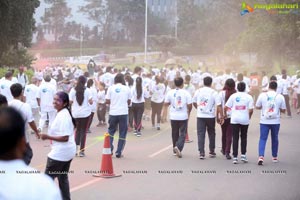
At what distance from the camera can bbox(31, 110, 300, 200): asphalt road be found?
950 cm

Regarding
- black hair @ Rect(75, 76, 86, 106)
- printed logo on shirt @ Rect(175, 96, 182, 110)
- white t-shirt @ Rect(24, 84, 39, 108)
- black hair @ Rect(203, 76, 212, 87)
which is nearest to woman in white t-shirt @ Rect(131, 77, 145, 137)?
white t-shirt @ Rect(24, 84, 39, 108)

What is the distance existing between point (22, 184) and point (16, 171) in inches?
4.6

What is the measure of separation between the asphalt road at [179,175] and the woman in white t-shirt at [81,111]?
454 millimetres

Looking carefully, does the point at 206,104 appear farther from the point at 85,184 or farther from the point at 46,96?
the point at 46,96

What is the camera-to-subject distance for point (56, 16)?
72812 millimetres

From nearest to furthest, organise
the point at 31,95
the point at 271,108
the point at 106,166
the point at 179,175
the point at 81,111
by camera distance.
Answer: the point at 106,166 < the point at 179,175 < the point at 271,108 < the point at 81,111 < the point at 31,95

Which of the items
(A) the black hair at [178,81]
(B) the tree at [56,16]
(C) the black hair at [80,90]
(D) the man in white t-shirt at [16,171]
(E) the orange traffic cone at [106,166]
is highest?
(B) the tree at [56,16]

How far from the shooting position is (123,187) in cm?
994

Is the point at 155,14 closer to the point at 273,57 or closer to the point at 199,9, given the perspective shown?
the point at 199,9

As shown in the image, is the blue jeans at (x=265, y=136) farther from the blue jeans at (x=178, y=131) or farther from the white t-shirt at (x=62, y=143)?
the white t-shirt at (x=62, y=143)

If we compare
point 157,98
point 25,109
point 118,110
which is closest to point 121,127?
point 118,110

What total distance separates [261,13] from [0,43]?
19.9 metres

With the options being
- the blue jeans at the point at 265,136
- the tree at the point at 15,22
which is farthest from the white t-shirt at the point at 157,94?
the tree at the point at 15,22

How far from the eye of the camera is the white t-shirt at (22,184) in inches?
131
